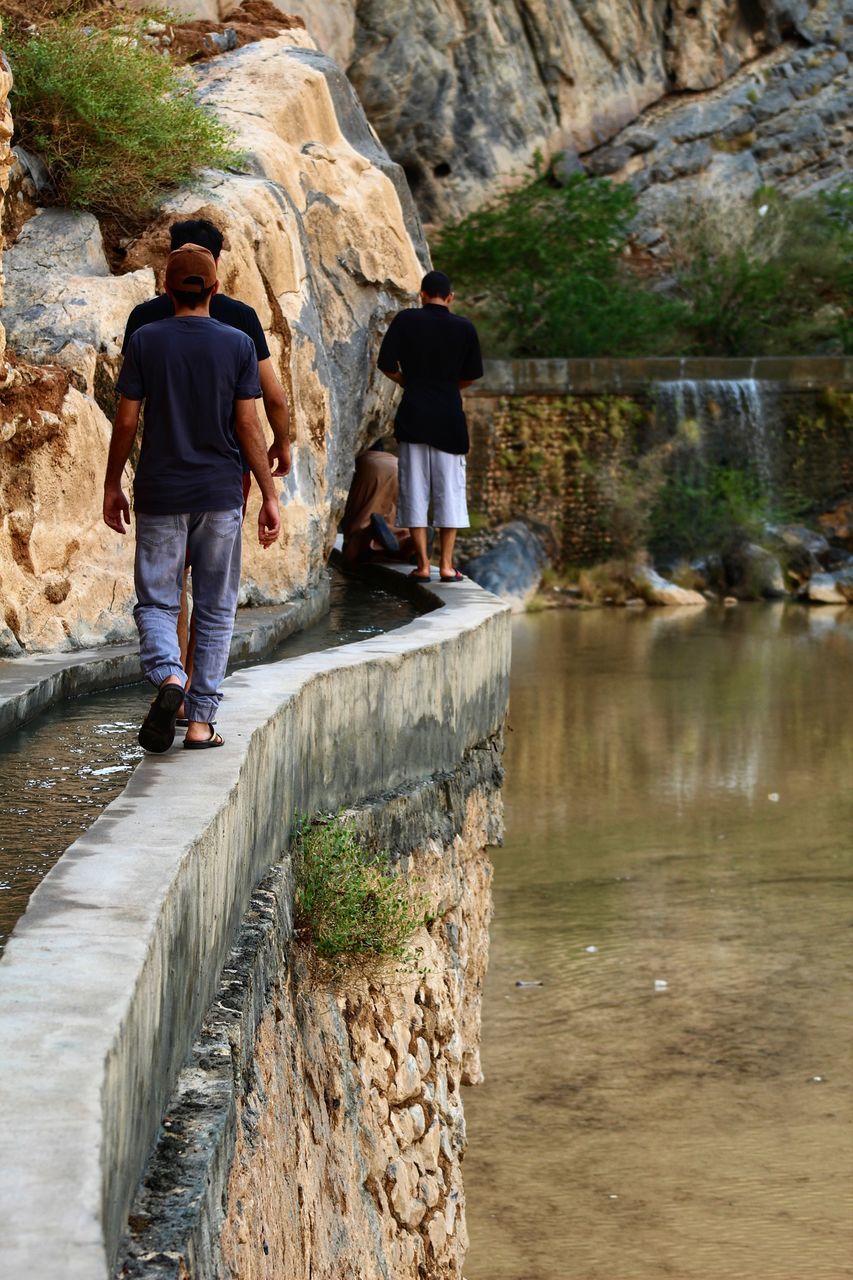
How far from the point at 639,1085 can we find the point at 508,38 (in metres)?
29.1

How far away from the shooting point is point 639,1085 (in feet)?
31.8

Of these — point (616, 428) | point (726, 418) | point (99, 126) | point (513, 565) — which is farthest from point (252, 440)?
point (726, 418)

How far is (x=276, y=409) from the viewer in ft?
17.6

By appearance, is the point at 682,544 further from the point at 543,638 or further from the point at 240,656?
the point at 240,656

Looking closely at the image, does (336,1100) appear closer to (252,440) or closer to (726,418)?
(252,440)

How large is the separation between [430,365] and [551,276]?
23121 mm

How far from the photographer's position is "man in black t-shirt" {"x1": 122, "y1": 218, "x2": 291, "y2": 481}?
17.3 ft

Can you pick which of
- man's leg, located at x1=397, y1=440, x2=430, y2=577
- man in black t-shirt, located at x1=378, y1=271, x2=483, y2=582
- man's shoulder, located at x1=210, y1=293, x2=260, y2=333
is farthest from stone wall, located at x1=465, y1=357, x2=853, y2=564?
man's shoulder, located at x1=210, y1=293, x2=260, y2=333

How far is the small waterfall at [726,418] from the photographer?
95.9 feet

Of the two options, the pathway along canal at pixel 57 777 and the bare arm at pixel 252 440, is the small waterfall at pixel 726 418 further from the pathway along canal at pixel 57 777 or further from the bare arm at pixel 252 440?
the bare arm at pixel 252 440

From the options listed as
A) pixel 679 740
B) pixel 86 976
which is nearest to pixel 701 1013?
pixel 679 740

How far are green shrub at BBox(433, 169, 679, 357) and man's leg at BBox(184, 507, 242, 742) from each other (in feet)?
85.8

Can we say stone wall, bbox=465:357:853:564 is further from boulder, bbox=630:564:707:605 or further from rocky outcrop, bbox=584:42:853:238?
rocky outcrop, bbox=584:42:853:238

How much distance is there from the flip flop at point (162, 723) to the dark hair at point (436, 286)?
465 cm
